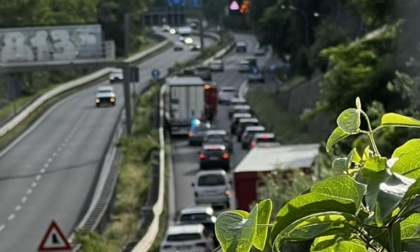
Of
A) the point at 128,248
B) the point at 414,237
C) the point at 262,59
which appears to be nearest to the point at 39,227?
the point at 128,248

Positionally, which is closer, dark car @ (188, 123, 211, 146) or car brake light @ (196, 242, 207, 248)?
car brake light @ (196, 242, 207, 248)

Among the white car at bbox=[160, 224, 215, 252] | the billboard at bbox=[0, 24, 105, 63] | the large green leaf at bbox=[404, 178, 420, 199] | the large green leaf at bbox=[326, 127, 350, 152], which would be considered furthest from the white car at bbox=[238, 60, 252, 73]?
the large green leaf at bbox=[404, 178, 420, 199]

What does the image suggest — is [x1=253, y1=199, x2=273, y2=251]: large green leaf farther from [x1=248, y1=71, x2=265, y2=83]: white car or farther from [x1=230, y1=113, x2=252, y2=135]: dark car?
[x1=248, y1=71, x2=265, y2=83]: white car

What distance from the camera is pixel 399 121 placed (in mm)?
2961

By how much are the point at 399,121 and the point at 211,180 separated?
36.1 meters

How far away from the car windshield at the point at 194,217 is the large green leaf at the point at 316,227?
29.6m

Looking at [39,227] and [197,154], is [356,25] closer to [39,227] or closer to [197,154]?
[197,154]

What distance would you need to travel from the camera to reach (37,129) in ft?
200

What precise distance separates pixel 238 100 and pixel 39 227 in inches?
1486

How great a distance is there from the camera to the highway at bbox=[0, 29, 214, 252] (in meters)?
36.4

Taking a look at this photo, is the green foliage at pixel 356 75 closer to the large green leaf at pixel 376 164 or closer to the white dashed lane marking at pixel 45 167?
the white dashed lane marking at pixel 45 167

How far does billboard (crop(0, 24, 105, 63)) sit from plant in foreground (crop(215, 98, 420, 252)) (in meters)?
49.5

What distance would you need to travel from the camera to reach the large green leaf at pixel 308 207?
9.01ft

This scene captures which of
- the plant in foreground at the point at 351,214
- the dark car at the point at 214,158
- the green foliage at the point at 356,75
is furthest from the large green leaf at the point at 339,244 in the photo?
the dark car at the point at 214,158
